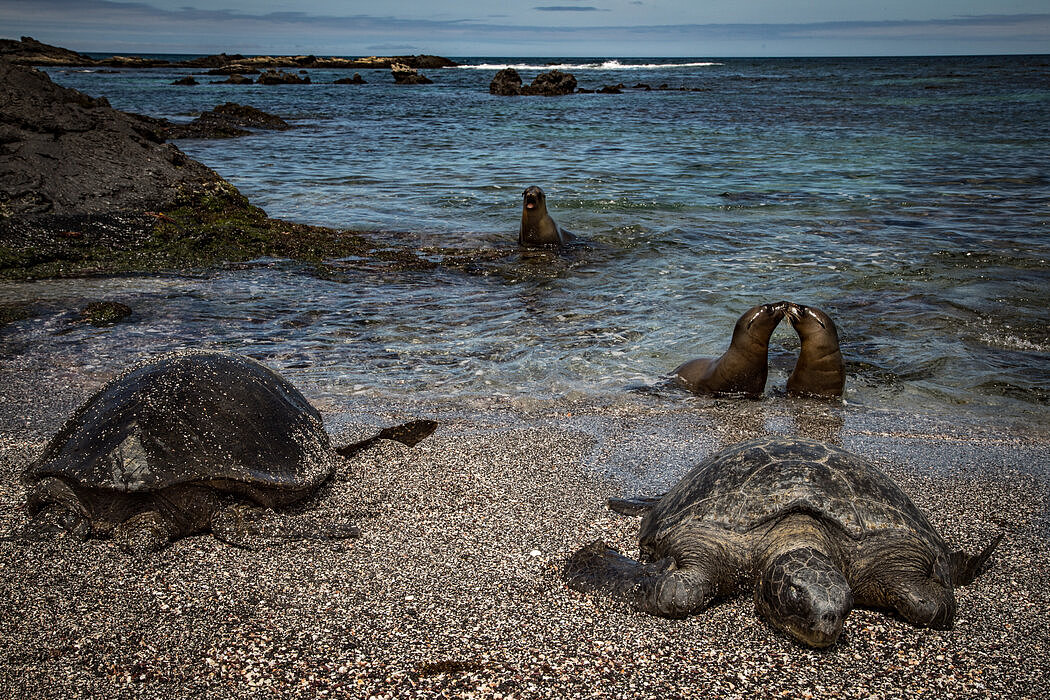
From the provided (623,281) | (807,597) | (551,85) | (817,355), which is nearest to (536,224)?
(623,281)

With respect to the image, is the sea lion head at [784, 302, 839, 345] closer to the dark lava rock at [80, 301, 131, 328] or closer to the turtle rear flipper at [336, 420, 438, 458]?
the turtle rear flipper at [336, 420, 438, 458]

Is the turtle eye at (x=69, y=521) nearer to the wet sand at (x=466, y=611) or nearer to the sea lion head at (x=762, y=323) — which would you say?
the wet sand at (x=466, y=611)

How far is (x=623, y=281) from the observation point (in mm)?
9352

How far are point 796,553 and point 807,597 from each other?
21 cm

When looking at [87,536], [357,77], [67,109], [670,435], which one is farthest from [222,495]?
[357,77]

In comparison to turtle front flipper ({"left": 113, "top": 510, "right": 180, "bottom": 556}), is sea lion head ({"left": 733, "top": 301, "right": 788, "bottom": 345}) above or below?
above

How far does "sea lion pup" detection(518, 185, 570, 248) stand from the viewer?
10500mm

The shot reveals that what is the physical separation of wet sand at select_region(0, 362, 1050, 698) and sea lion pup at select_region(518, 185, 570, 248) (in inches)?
248

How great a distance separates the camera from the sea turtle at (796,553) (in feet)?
9.83

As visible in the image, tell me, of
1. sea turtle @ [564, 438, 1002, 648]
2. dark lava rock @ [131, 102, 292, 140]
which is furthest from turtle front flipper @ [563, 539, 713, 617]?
dark lava rock @ [131, 102, 292, 140]

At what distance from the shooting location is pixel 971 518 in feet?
13.3

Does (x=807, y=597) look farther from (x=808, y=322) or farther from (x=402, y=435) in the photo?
(x=808, y=322)

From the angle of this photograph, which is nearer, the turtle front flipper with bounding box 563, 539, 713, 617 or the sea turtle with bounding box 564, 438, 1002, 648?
the sea turtle with bounding box 564, 438, 1002, 648

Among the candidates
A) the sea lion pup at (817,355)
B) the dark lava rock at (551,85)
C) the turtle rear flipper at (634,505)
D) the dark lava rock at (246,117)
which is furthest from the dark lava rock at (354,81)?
the turtle rear flipper at (634,505)
